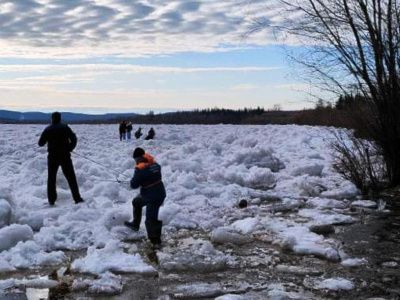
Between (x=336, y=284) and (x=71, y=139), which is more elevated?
(x=71, y=139)

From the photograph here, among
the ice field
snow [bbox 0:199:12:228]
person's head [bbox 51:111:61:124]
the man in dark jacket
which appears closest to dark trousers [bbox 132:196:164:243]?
the ice field

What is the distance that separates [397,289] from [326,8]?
25.2 feet

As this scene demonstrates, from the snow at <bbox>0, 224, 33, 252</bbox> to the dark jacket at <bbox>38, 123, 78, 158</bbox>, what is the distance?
303cm

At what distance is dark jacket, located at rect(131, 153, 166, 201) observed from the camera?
797cm

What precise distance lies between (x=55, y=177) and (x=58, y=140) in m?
0.68

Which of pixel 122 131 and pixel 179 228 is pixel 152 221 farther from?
pixel 122 131

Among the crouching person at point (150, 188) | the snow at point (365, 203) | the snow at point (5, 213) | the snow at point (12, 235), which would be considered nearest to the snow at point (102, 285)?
the snow at point (12, 235)

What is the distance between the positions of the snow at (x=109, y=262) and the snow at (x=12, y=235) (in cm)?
105

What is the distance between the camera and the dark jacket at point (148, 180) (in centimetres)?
797

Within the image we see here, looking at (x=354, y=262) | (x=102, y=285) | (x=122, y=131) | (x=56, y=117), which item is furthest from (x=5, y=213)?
(x=122, y=131)

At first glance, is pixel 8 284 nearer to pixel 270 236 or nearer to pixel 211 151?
pixel 270 236

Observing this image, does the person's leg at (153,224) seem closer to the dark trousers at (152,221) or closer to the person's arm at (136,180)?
the dark trousers at (152,221)

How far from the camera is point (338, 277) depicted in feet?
19.9

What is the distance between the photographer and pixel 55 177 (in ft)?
34.0
